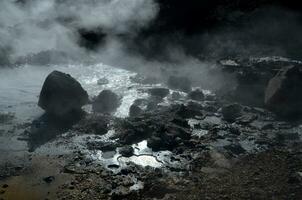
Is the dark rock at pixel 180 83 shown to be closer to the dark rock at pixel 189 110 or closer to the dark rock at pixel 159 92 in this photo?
the dark rock at pixel 159 92

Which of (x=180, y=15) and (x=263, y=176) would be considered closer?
(x=263, y=176)

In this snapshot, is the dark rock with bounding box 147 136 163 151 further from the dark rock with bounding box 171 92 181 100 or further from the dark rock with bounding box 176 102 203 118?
the dark rock with bounding box 171 92 181 100

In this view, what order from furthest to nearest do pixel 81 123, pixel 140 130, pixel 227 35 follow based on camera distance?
pixel 227 35, pixel 81 123, pixel 140 130

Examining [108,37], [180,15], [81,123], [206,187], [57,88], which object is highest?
[180,15]

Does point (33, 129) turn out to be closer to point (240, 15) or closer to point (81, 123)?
point (81, 123)

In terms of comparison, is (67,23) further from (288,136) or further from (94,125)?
(288,136)

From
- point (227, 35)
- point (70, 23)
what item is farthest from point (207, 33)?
point (70, 23)

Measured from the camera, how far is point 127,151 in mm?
13961

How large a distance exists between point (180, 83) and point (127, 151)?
564 cm

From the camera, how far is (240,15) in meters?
23.3

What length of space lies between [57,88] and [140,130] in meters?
3.81

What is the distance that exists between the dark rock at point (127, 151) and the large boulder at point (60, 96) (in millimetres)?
3535

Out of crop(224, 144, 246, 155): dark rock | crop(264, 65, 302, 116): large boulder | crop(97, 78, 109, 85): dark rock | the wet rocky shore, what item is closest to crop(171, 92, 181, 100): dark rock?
the wet rocky shore

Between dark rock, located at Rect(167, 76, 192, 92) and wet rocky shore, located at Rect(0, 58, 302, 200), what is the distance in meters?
0.04
